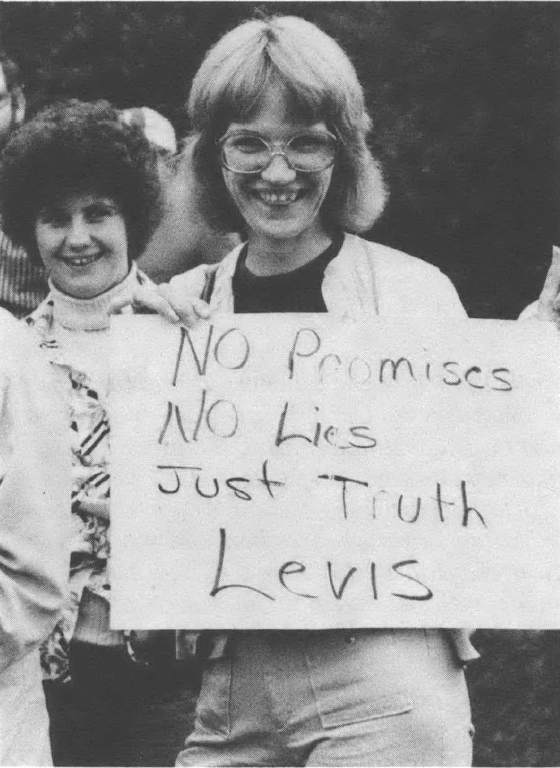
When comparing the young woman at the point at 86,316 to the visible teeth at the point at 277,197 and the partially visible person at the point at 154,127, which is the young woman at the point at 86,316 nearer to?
the partially visible person at the point at 154,127

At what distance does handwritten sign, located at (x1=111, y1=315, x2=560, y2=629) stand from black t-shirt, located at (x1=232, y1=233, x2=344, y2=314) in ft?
0.23

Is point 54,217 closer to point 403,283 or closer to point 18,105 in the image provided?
point 18,105

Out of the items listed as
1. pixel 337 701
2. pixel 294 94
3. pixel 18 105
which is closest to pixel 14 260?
pixel 18 105

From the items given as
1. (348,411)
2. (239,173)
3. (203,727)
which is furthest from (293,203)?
(203,727)

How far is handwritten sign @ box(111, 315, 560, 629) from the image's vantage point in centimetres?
198

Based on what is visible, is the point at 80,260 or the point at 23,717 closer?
the point at 23,717

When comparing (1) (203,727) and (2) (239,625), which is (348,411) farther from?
(1) (203,727)

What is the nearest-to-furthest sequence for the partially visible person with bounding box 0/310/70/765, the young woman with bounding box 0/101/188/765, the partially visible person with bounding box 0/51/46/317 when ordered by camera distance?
the partially visible person with bounding box 0/310/70/765, the young woman with bounding box 0/101/188/765, the partially visible person with bounding box 0/51/46/317

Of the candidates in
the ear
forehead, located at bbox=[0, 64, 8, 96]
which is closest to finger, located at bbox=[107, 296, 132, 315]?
the ear

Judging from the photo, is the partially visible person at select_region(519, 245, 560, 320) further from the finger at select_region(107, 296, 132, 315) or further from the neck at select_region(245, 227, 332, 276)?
the finger at select_region(107, 296, 132, 315)

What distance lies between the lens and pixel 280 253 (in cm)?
210

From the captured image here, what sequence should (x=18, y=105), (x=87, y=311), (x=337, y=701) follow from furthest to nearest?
(x=18, y=105), (x=87, y=311), (x=337, y=701)

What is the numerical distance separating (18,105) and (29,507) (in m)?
1.05

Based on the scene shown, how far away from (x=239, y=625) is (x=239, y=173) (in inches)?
28.9
